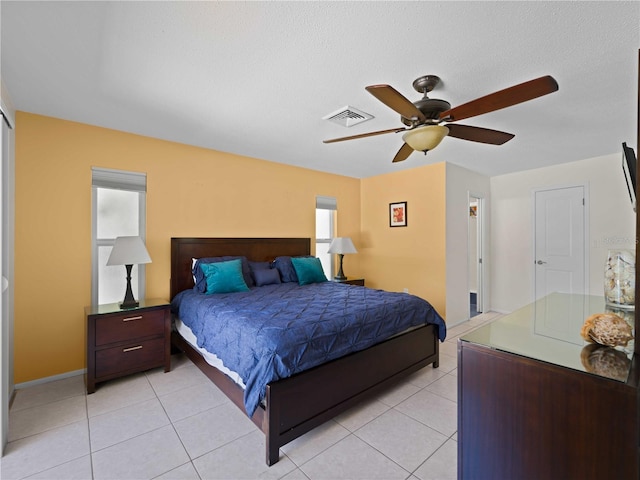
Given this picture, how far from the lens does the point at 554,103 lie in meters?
2.43

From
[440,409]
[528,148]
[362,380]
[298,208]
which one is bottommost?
[440,409]

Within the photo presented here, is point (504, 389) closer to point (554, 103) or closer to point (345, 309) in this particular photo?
point (345, 309)

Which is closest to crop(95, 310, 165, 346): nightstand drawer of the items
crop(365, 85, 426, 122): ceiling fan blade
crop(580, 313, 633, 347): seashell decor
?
crop(365, 85, 426, 122): ceiling fan blade

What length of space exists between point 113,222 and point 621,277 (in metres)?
4.15

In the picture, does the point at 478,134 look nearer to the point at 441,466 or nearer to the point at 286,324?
the point at 286,324

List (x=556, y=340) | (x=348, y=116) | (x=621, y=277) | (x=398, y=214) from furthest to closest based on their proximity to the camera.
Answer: (x=398, y=214) < (x=348, y=116) < (x=621, y=277) < (x=556, y=340)

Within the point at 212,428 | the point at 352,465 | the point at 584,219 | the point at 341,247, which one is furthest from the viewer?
the point at 341,247

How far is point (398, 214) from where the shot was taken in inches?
192

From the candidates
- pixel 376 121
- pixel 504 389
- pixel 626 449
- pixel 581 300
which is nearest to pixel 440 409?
pixel 581 300

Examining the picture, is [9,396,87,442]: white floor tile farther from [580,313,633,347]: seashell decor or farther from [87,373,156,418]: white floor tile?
[580,313,633,347]: seashell decor

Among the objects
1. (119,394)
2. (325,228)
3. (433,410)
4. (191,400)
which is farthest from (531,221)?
(119,394)

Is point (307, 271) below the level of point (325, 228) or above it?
below

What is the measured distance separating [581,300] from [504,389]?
1468mm

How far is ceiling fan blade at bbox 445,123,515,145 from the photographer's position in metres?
2.15
